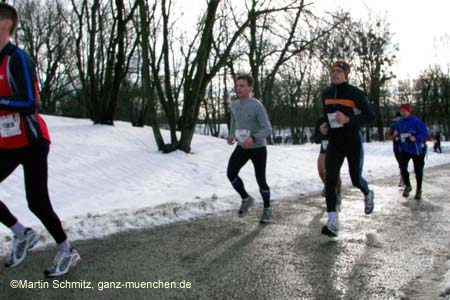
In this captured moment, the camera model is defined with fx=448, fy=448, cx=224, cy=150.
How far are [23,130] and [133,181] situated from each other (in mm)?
5974

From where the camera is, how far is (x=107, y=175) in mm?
9477

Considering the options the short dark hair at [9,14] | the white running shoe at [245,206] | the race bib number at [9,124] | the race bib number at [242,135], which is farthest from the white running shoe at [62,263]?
the white running shoe at [245,206]

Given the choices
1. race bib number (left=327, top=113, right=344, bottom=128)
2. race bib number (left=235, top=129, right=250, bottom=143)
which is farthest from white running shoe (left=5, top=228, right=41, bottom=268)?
race bib number (left=327, top=113, right=344, bottom=128)

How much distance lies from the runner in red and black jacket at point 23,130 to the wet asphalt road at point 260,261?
434 mm

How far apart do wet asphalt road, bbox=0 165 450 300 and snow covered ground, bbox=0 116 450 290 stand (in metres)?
0.50

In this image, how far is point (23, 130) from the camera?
3.37 m

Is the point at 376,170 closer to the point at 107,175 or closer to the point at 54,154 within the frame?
the point at 107,175

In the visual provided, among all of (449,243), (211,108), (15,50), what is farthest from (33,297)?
(211,108)

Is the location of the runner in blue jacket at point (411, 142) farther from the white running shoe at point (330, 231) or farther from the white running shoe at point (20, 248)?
the white running shoe at point (20, 248)

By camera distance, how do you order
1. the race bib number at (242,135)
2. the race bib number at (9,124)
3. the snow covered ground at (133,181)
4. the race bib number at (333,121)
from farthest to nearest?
the snow covered ground at (133,181) < the race bib number at (242,135) < the race bib number at (333,121) < the race bib number at (9,124)

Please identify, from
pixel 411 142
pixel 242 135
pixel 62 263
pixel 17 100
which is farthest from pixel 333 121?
pixel 411 142

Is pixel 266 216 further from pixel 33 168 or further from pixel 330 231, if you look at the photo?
pixel 33 168

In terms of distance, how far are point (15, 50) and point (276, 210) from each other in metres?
4.46

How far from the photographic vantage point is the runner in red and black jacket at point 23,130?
329 centimetres
